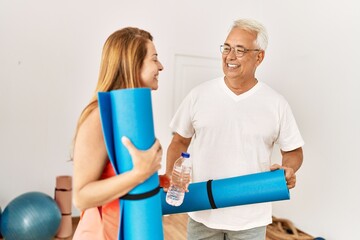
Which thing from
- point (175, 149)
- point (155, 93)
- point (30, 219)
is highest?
point (155, 93)

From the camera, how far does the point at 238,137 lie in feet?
5.34

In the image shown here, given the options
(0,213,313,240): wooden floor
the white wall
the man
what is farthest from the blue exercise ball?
the man

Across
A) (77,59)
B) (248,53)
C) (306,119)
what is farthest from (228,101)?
(77,59)

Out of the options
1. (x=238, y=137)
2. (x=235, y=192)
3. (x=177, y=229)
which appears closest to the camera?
(x=235, y=192)

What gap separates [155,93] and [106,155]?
2.84 metres

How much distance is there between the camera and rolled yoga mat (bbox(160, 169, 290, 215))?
137 cm

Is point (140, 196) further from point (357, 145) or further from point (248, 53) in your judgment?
point (357, 145)

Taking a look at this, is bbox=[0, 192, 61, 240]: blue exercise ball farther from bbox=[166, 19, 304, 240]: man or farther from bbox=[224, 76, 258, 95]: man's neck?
bbox=[224, 76, 258, 95]: man's neck

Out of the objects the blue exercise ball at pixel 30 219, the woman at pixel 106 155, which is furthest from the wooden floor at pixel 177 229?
the woman at pixel 106 155

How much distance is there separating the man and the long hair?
0.66 metres

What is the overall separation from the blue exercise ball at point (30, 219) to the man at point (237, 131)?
4.92ft

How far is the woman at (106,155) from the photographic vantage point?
94cm

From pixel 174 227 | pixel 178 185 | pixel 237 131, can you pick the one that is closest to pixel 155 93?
pixel 174 227

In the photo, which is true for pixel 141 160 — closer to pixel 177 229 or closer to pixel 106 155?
pixel 106 155
